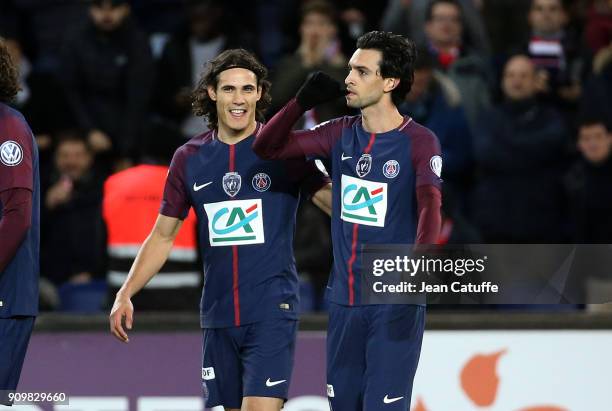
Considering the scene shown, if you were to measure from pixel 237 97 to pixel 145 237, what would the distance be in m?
Result: 1.69

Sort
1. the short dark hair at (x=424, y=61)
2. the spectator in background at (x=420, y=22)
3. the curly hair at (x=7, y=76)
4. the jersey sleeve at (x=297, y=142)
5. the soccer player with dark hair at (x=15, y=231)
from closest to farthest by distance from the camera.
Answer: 1. the soccer player with dark hair at (x=15, y=231)
2. the curly hair at (x=7, y=76)
3. the jersey sleeve at (x=297, y=142)
4. the short dark hair at (x=424, y=61)
5. the spectator in background at (x=420, y=22)

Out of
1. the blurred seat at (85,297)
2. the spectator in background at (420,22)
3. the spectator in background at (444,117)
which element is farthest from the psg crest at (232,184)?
the spectator in background at (420,22)

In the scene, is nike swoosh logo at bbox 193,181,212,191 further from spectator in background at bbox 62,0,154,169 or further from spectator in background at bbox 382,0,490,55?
spectator in background at bbox 382,0,490,55

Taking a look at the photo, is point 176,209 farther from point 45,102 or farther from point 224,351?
point 45,102

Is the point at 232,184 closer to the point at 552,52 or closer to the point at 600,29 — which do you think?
the point at 552,52

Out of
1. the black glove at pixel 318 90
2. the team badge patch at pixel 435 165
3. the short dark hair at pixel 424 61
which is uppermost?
the short dark hair at pixel 424 61

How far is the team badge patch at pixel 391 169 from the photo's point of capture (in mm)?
6109

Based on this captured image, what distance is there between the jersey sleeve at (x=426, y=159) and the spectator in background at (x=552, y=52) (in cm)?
441

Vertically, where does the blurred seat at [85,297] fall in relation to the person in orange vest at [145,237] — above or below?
below

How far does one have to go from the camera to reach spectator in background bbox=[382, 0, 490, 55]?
10.4m

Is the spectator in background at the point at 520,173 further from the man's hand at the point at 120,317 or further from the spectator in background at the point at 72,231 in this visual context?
the man's hand at the point at 120,317

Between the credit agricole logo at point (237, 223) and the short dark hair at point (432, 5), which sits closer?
the credit agricole logo at point (237, 223)

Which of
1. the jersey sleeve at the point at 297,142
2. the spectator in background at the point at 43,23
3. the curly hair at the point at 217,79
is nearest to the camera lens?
the jersey sleeve at the point at 297,142

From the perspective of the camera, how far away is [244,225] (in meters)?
6.50
